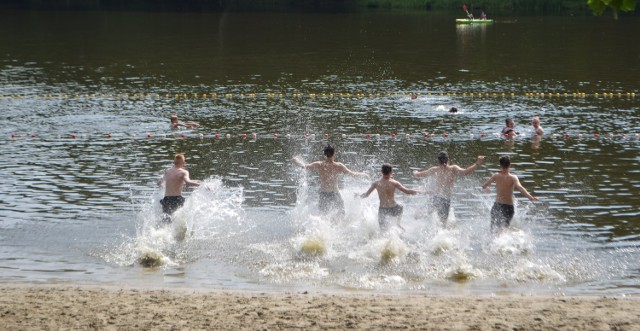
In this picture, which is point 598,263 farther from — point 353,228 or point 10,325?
point 10,325

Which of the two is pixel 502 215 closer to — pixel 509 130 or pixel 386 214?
pixel 386 214

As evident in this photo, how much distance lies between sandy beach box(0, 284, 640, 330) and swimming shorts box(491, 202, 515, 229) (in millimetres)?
3479

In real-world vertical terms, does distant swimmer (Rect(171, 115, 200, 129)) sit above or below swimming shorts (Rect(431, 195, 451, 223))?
above

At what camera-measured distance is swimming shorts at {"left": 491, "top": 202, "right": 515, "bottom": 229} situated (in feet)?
55.0

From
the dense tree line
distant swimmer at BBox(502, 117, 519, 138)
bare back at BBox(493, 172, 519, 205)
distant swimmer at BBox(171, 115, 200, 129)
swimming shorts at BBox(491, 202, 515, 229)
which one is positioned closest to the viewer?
bare back at BBox(493, 172, 519, 205)

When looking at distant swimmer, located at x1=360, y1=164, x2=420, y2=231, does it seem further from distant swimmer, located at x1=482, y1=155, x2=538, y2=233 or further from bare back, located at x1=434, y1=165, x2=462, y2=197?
distant swimmer, located at x1=482, y1=155, x2=538, y2=233

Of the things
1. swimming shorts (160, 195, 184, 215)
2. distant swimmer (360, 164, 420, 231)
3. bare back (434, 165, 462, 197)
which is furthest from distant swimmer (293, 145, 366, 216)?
swimming shorts (160, 195, 184, 215)

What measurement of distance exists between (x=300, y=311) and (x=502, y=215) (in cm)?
622

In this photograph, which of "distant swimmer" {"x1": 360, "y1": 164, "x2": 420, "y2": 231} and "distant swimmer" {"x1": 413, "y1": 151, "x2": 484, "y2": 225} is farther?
"distant swimmer" {"x1": 413, "y1": 151, "x2": 484, "y2": 225}

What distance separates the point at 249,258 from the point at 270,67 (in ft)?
101

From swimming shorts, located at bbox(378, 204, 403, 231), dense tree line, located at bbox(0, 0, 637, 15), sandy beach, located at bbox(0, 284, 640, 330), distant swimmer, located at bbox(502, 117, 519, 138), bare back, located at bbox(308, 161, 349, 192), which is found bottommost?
sandy beach, located at bbox(0, 284, 640, 330)

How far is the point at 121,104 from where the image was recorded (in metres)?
34.8

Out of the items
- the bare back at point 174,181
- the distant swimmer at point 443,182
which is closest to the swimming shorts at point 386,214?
the distant swimmer at point 443,182

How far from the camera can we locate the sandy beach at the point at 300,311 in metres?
11.2
